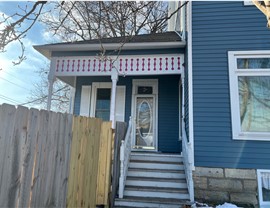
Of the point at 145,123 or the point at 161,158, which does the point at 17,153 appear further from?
the point at 145,123

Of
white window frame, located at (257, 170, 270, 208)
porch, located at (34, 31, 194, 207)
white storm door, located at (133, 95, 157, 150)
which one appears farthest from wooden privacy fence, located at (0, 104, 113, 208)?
white storm door, located at (133, 95, 157, 150)

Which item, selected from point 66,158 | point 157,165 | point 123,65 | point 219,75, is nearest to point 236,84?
point 219,75

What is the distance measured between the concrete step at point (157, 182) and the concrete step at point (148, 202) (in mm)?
422

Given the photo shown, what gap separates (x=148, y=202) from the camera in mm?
4461

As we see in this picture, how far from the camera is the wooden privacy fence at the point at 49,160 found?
188cm

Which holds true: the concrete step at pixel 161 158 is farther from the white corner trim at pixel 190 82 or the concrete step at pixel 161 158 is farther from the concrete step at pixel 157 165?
the white corner trim at pixel 190 82

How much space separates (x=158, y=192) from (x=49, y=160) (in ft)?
9.61

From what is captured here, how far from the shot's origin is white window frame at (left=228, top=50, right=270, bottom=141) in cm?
501

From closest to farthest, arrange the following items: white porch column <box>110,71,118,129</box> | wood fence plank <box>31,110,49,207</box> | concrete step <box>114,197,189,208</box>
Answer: wood fence plank <box>31,110,49,207</box>
concrete step <box>114,197,189,208</box>
white porch column <box>110,71,118,129</box>

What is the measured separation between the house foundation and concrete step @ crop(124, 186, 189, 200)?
1.21ft

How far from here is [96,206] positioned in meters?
3.99

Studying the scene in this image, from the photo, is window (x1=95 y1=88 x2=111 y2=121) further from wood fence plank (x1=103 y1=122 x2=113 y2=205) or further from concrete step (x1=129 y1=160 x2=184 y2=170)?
wood fence plank (x1=103 y1=122 x2=113 y2=205)

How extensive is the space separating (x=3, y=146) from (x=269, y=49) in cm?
556

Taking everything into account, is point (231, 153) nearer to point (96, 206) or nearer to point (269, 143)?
point (269, 143)
